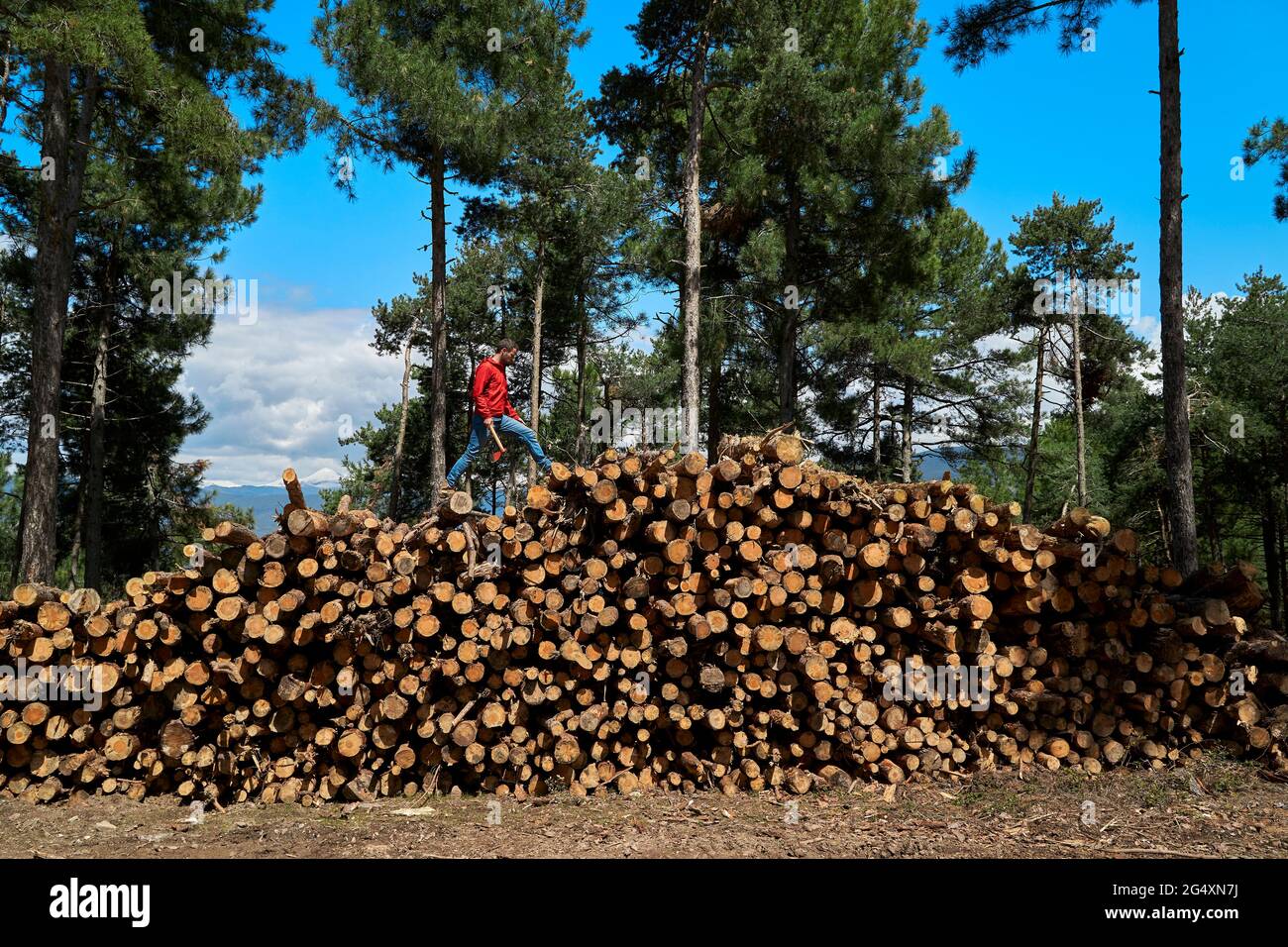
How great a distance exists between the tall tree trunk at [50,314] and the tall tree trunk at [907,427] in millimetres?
17683

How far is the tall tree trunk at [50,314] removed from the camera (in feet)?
30.2

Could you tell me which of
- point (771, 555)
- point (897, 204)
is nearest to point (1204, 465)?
point (897, 204)

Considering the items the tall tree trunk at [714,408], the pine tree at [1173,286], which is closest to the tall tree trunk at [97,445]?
the tall tree trunk at [714,408]

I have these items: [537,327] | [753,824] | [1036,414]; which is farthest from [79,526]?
[1036,414]

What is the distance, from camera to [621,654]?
5246 mm

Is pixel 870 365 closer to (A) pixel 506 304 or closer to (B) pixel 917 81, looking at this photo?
(B) pixel 917 81

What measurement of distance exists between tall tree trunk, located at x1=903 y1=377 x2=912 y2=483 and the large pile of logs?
51.4 ft

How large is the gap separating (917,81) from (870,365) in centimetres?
662

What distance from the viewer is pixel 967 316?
65.1ft

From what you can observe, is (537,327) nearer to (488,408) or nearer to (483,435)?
(483,435)

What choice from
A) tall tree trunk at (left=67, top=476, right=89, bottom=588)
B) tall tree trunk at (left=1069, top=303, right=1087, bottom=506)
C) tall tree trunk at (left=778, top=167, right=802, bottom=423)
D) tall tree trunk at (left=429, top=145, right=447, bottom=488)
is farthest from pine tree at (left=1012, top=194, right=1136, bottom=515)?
tall tree trunk at (left=67, top=476, right=89, bottom=588)

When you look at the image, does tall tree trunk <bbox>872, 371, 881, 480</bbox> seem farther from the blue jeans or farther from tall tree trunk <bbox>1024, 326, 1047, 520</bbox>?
the blue jeans

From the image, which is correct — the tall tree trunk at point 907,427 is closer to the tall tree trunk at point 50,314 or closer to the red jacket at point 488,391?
the red jacket at point 488,391
